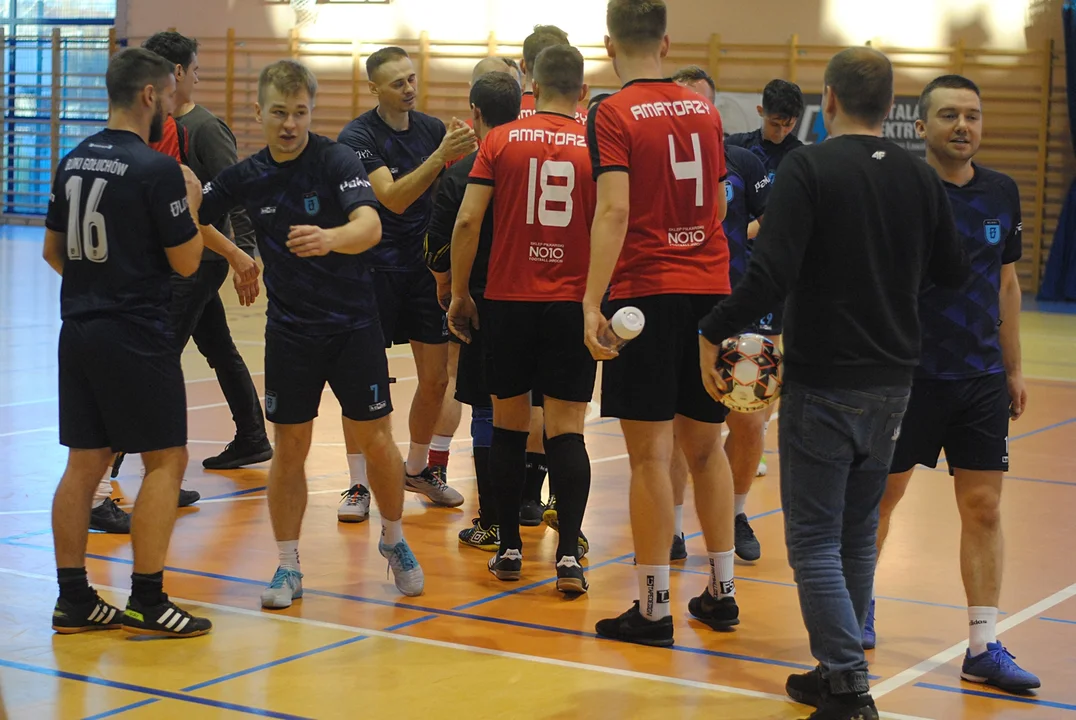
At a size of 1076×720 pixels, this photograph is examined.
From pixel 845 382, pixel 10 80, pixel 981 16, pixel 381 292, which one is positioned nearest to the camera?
pixel 845 382

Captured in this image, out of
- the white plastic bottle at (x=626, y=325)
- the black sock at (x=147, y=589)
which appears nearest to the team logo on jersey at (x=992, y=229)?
the white plastic bottle at (x=626, y=325)

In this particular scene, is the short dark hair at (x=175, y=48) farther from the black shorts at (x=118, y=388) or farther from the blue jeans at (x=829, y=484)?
the blue jeans at (x=829, y=484)

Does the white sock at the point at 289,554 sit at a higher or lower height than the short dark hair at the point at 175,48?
lower

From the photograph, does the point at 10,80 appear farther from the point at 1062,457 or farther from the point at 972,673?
the point at 972,673

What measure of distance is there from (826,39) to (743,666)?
47.9 feet

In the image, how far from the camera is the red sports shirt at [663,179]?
4.15 m

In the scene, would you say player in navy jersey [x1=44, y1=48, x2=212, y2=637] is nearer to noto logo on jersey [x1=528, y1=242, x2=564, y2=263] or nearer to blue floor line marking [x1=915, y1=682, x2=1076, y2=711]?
noto logo on jersey [x1=528, y1=242, x2=564, y2=263]

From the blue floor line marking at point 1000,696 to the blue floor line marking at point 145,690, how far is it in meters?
1.88

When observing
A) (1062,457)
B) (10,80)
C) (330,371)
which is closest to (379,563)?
(330,371)

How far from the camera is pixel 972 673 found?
3.95 metres

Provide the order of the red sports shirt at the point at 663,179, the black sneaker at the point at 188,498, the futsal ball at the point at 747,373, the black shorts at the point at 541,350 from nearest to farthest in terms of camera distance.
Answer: the futsal ball at the point at 747,373 < the red sports shirt at the point at 663,179 < the black shorts at the point at 541,350 < the black sneaker at the point at 188,498

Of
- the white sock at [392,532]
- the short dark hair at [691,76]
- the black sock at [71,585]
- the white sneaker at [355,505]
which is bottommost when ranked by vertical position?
the white sneaker at [355,505]

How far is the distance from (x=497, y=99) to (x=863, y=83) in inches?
84.2

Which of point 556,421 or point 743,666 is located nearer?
point 743,666
